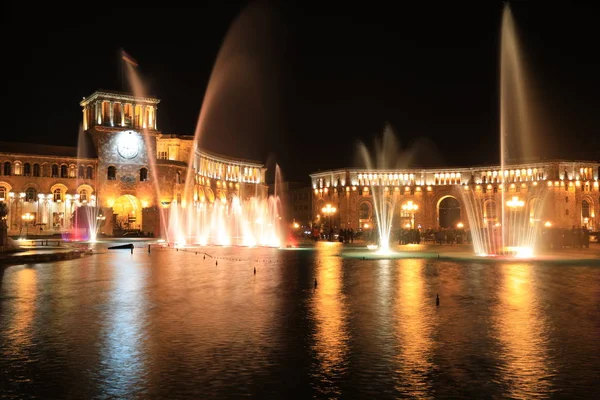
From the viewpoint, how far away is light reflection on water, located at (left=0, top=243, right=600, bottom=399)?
7.38m

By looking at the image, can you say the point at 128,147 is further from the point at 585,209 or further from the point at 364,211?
the point at 585,209

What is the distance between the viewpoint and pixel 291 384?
744cm

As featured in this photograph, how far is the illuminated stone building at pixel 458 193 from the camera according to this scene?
325ft

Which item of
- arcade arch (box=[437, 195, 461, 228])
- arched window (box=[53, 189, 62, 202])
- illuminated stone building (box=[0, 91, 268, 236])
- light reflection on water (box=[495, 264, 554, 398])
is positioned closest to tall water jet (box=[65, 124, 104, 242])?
illuminated stone building (box=[0, 91, 268, 236])

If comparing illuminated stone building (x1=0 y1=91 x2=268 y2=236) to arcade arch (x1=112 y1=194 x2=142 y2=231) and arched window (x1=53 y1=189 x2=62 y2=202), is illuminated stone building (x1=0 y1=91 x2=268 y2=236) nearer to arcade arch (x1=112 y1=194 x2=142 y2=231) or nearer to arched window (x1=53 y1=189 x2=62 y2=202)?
arcade arch (x1=112 y1=194 x2=142 y2=231)

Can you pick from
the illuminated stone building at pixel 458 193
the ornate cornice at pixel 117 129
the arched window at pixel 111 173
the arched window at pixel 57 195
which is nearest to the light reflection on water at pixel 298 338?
the arched window at pixel 57 195

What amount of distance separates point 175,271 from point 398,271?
792 cm

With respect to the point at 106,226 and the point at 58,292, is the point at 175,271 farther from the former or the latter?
the point at 106,226

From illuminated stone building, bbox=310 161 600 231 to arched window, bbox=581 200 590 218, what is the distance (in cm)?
16

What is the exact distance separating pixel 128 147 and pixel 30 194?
1190 centimetres

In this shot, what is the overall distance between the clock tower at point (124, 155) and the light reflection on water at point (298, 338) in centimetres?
5426

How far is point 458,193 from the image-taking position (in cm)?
10869

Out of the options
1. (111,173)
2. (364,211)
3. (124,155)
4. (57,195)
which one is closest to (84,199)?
(57,195)

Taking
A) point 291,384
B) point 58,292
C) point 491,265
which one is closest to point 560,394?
point 291,384
